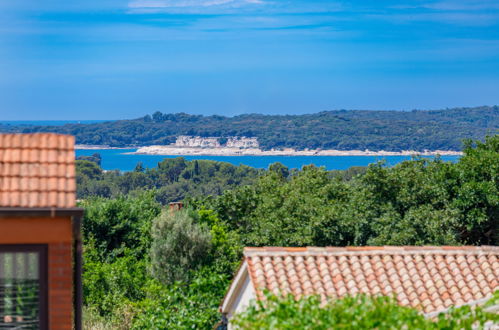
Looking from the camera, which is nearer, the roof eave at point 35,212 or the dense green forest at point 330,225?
the roof eave at point 35,212

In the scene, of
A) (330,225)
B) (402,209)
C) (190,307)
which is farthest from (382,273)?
(402,209)

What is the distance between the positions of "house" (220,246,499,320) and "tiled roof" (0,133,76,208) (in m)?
5.05

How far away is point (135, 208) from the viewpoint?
31766mm

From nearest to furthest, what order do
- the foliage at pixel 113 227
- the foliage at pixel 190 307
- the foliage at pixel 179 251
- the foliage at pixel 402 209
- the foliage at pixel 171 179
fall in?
the foliage at pixel 190 307 → the foliage at pixel 402 209 → the foliage at pixel 179 251 → the foliage at pixel 113 227 → the foliage at pixel 171 179

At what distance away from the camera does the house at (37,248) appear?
6.95 meters

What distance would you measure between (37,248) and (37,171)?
85cm

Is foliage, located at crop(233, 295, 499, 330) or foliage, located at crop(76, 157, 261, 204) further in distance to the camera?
foliage, located at crop(76, 157, 261, 204)

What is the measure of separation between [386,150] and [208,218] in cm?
16672

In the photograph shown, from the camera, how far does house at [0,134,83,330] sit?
695cm

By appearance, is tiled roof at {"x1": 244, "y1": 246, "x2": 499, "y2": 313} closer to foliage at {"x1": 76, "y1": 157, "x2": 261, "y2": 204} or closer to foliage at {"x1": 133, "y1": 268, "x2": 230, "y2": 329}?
foliage at {"x1": 133, "y1": 268, "x2": 230, "y2": 329}

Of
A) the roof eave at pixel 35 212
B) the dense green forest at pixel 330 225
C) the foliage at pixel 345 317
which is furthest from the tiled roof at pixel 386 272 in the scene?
the dense green forest at pixel 330 225

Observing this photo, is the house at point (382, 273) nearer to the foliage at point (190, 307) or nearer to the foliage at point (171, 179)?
the foliage at point (190, 307)

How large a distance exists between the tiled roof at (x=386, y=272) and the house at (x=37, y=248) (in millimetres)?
5186

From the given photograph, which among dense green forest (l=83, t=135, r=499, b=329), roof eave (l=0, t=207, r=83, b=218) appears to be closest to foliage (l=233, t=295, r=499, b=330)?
roof eave (l=0, t=207, r=83, b=218)
